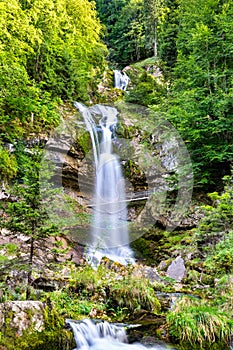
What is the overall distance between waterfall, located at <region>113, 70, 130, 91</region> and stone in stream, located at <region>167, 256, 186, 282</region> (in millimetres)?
16450

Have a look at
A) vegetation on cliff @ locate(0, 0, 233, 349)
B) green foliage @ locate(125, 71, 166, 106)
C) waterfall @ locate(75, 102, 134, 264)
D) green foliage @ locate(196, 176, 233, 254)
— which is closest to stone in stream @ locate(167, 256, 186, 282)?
vegetation on cliff @ locate(0, 0, 233, 349)

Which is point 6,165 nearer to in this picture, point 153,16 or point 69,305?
point 69,305

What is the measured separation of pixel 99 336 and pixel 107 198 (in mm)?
9523

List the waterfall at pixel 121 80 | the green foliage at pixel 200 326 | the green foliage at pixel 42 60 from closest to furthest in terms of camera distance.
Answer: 1. the green foliage at pixel 200 326
2. the green foliage at pixel 42 60
3. the waterfall at pixel 121 80

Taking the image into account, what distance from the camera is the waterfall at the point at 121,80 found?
76.3 ft

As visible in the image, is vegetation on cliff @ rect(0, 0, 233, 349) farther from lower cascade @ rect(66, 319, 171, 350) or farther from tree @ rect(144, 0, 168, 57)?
tree @ rect(144, 0, 168, 57)

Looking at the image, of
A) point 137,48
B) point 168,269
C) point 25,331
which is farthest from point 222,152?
point 137,48

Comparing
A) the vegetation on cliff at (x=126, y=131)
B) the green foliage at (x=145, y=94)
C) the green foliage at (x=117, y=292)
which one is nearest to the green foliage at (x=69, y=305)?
the vegetation on cliff at (x=126, y=131)

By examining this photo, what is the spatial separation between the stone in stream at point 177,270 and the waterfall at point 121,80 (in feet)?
54.0

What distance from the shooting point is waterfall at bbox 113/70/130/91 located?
23.2 metres

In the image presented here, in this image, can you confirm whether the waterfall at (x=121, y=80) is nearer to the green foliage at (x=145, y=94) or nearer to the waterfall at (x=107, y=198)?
the green foliage at (x=145, y=94)

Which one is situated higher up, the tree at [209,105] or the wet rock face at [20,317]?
the tree at [209,105]

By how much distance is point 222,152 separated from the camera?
37.7 ft

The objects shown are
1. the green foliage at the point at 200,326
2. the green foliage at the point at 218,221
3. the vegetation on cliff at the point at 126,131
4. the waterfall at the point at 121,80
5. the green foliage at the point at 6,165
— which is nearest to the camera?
the green foliage at the point at 200,326
